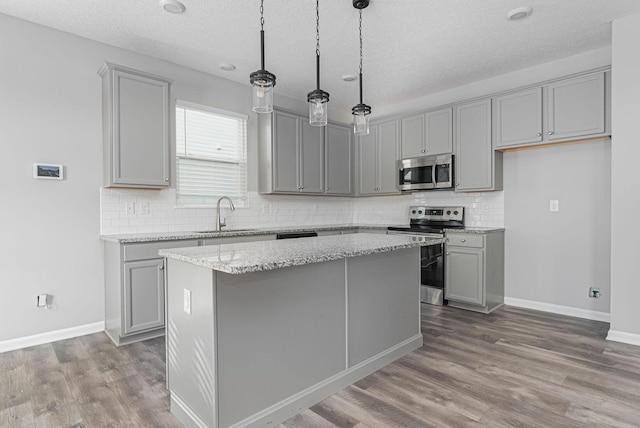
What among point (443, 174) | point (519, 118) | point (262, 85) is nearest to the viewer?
point (262, 85)

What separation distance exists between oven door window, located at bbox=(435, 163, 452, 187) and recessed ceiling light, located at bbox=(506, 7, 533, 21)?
1.73 metres

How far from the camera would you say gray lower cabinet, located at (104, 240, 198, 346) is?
2.98 m

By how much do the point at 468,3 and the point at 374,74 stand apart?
1569mm

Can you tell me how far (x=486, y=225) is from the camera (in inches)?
172

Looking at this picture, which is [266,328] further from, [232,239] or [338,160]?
[338,160]

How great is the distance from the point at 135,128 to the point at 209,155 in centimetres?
102

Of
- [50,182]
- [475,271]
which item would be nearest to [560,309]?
[475,271]

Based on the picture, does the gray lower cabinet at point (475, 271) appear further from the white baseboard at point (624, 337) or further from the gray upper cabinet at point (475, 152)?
the white baseboard at point (624, 337)

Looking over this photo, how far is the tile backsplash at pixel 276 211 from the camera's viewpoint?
138 inches

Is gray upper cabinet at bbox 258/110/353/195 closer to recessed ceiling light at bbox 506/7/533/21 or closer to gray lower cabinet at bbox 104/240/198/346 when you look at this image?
gray lower cabinet at bbox 104/240/198/346

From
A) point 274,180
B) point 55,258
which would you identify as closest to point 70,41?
point 55,258

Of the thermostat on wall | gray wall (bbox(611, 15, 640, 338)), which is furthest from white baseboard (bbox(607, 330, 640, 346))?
the thermostat on wall

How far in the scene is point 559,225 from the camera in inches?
151

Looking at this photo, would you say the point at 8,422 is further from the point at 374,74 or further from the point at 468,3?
the point at 374,74
